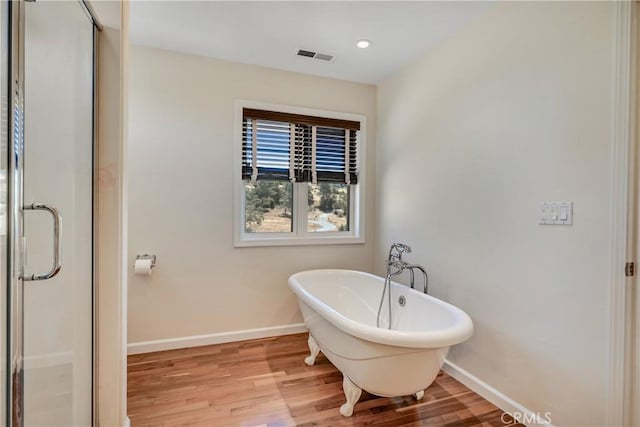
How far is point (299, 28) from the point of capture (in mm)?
2312

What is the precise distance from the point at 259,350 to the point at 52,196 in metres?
2.03

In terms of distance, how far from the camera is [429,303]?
2.15 meters

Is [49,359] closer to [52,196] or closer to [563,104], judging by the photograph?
[52,196]

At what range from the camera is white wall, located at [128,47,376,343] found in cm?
261

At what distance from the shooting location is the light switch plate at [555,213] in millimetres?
1617

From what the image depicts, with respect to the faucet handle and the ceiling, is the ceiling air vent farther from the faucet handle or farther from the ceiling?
the faucet handle

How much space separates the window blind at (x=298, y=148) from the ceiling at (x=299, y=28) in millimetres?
512

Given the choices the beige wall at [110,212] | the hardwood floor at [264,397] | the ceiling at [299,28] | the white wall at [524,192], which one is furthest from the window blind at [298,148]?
the hardwood floor at [264,397]

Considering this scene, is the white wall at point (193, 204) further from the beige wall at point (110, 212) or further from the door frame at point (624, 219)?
the door frame at point (624, 219)

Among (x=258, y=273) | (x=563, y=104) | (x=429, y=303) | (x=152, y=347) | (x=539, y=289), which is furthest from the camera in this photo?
(x=258, y=273)

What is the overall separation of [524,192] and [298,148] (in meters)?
2.00

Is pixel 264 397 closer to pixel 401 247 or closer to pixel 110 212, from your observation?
pixel 110 212

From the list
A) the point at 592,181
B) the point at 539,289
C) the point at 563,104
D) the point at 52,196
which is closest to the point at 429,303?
the point at 539,289

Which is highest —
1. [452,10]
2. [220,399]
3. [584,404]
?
[452,10]
